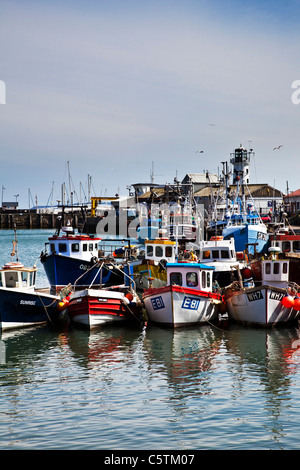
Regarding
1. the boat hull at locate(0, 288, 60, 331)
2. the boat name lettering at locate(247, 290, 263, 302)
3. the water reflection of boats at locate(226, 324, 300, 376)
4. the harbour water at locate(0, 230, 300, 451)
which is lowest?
the harbour water at locate(0, 230, 300, 451)

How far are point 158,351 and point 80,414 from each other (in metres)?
7.48

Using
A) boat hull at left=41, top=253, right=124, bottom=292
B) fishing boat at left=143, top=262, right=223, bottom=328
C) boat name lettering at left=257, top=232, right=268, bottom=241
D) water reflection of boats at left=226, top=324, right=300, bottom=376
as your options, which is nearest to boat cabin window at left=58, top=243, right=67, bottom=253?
boat hull at left=41, top=253, right=124, bottom=292

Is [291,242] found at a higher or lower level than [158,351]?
higher

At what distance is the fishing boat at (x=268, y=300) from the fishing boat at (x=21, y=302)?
9.00m

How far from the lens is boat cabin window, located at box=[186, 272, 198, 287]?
86.2 feet

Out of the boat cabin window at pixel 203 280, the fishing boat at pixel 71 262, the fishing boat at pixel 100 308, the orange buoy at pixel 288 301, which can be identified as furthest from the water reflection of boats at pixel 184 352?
the fishing boat at pixel 71 262

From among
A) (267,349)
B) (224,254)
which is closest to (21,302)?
(267,349)

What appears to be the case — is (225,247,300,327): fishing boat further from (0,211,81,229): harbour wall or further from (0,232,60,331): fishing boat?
(0,211,81,229): harbour wall

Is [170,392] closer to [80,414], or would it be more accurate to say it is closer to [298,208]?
[80,414]

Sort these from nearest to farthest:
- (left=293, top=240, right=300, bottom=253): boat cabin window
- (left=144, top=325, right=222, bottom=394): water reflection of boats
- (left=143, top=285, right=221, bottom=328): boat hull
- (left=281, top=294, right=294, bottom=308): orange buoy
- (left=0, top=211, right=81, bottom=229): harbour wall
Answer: (left=144, top=325, right=222, bottom=394): water reflection of boats → (left=281, top=294, right=294, bottom=308): orange buoy → (left=143, top=285, right=221, bottom=328): boat hull → (left=293, top=240, right=300, bottom=253): boat cabin window → (left=0, top=211, right=81, bottom=229): harbour wall

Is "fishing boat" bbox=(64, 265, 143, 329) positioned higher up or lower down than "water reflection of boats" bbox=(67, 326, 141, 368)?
higher up

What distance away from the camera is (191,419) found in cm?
1412
